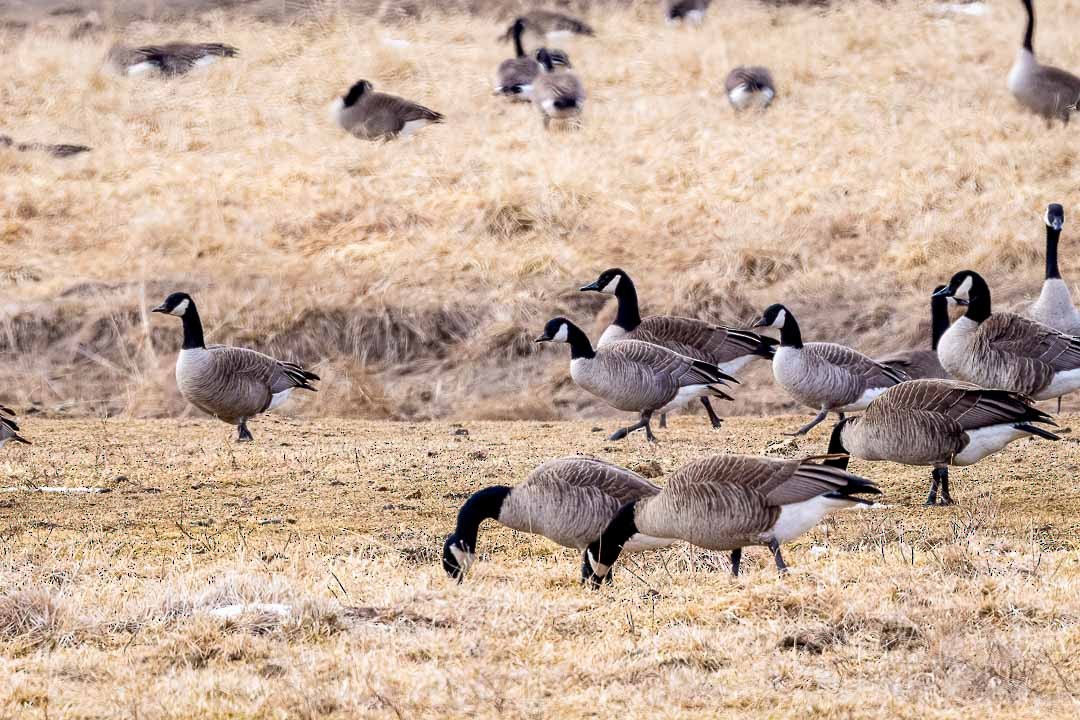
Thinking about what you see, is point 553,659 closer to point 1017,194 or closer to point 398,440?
point 398,440

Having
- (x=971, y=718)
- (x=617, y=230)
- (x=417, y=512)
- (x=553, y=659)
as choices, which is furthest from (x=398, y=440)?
(x=971, y=718)

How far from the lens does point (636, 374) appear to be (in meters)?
Result: 11.6

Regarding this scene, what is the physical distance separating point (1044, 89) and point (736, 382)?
9.27 metres

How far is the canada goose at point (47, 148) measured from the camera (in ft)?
64.4

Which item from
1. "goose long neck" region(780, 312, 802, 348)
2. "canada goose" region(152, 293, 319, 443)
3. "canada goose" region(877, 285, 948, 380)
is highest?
"goose long neck" region(780, 312, 802, 348)

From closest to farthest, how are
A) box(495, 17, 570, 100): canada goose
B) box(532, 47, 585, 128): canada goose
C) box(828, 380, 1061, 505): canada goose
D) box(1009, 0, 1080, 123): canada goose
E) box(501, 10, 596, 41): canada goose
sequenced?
box(828, 380, 1061, 505): canada goose < box(1009, 0, 1080, 123): canada goose < box(532, 47, 585, 128): canada goose < box(495, 17, 570, 100): canada goose < box(501, 10, 596, 41): canada goose

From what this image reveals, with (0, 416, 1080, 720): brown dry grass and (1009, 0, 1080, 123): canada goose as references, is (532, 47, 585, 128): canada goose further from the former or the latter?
(0, 416, 1080, 720): brown dry grass

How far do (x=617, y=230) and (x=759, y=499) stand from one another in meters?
10.3

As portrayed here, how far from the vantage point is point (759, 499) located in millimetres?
6406

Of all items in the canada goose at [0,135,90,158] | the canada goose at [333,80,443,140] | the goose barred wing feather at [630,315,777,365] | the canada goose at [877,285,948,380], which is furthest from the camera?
the canada goose at [333,80,443,140]

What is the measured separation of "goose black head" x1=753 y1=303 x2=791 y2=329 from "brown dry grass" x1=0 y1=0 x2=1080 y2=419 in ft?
6.82

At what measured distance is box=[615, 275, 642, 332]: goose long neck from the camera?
13031mm

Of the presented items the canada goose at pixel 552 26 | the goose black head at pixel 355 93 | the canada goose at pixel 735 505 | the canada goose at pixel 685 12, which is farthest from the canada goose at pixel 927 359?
the canada goose at pixel 552 26

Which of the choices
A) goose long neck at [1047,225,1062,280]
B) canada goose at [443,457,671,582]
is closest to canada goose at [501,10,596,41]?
goose long neck at [1047,225,1062,280]
